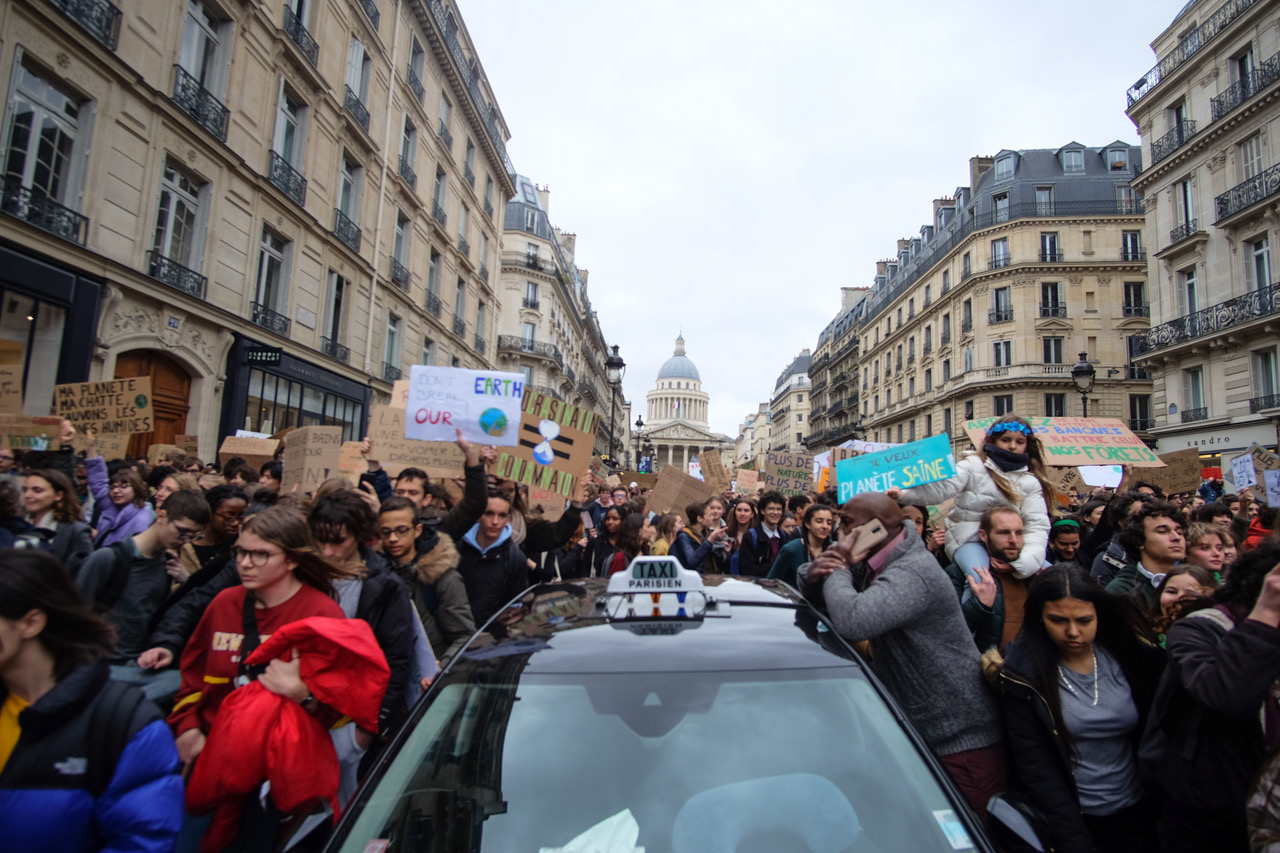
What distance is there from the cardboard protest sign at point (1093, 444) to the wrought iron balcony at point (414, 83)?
20.5m

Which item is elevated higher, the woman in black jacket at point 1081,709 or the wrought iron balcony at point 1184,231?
the wrought iron balcony at point 1184,231

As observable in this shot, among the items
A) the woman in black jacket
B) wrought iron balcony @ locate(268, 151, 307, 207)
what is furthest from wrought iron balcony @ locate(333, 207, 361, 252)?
the woman in black jacket

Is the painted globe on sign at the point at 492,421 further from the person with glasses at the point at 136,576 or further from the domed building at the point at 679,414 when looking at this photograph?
the domed building at the point at 679,414

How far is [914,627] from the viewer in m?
2.74

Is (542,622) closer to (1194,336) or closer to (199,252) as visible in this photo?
(199,252)

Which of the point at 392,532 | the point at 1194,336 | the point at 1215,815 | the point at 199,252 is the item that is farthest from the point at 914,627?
the point at 1194,336

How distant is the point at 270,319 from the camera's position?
15.8 meters

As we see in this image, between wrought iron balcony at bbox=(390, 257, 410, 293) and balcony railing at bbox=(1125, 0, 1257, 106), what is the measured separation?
26.3 m

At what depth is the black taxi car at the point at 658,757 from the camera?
1.75 metres

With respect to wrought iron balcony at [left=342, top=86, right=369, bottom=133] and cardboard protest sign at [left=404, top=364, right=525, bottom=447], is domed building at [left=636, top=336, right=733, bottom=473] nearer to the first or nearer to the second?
wrought iron balcony at [left=342, top=86, right=369, bottom=133]

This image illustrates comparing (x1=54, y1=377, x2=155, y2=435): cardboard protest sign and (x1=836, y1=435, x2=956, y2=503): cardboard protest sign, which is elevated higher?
(x1=54, y1=377, x2=155, y2=435): cardboard protest sign

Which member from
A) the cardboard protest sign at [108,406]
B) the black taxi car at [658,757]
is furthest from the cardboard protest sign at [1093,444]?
the cardboard protest sign at [108,406]

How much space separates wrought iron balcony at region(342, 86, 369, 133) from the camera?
18.5 meters

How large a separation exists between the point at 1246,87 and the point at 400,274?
85.9ft
